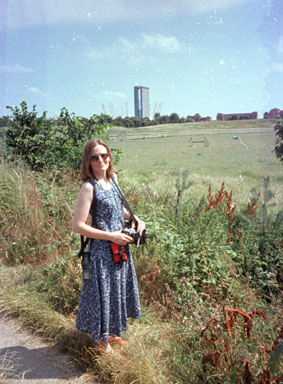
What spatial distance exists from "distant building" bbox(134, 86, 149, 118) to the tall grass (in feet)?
4.43

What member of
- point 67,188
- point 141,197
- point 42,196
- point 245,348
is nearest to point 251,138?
point 141,197

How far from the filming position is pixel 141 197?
5750 millimetres

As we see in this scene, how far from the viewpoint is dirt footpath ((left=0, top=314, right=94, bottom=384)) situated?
8.43ft

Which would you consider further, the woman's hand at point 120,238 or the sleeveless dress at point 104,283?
the sleeveless dress at point 104,283

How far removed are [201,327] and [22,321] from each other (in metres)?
1.77

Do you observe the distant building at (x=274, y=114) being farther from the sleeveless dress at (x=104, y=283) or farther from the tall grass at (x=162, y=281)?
the sleeveless dress at (x=104, y=283)

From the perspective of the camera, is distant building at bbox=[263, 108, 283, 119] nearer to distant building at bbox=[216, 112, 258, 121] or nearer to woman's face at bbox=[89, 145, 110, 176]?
distant building at bbox=[216, 112, 258, 121]

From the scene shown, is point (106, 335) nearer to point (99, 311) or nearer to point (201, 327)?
point (99, 311)

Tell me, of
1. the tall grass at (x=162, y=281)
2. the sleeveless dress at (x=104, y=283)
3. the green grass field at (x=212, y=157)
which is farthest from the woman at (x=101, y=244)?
the green grass field at (x=212, y=157)

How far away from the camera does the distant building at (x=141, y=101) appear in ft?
17.5

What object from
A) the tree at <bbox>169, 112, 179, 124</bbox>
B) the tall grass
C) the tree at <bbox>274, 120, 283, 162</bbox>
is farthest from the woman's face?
the tree at <bbox>169, 112, 179, 124</bbox>

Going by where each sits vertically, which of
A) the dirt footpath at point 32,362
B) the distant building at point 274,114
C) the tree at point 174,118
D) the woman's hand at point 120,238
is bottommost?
the dirt footpath at point 32,362

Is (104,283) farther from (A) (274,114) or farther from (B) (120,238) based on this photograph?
(A) (274,114)

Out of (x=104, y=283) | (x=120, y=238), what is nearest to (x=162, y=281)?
(x=104, y=283)
